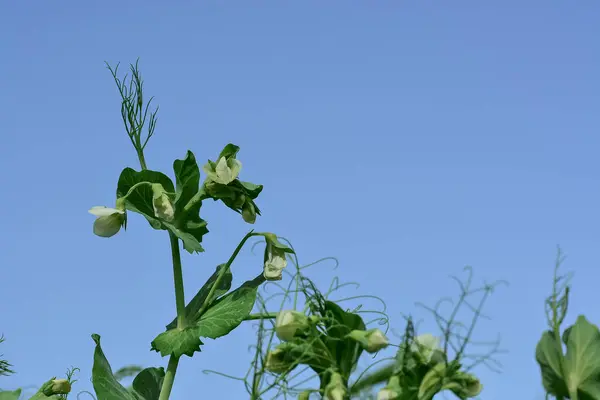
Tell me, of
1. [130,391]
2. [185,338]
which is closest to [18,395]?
[130,391]

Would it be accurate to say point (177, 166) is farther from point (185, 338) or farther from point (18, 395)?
point (18, 395)

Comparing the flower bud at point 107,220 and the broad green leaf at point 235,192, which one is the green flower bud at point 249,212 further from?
the flower bud at point 107,220

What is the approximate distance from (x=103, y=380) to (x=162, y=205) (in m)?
0.62

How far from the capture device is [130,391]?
10.8 feet

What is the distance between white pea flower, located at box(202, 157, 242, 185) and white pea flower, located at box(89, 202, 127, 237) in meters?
0.35

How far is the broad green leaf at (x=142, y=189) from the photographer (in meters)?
3.34

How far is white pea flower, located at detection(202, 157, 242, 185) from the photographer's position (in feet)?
10.3

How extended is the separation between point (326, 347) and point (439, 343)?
0.64ft

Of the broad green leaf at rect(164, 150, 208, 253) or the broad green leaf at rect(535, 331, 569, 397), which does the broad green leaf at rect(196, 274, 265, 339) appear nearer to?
the broad green leaf at rect(164, 150, 208, 253)

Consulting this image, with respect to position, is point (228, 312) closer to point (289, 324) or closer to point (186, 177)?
point (186, 177)

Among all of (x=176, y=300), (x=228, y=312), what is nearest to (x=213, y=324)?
(x=228, y=312)

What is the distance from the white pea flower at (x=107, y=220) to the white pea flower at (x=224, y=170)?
1.15 feet

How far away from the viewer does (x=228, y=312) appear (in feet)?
10.3

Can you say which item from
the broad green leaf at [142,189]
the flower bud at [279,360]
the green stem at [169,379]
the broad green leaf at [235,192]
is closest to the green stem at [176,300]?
the green stem at [169,379]
